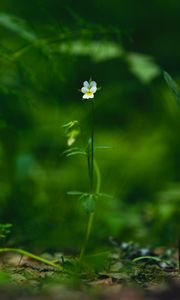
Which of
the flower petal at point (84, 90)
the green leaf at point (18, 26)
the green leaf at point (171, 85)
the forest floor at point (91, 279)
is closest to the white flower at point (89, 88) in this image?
the flower petal at point (84, 90)

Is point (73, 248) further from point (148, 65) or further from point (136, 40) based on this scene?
point (136, 40)

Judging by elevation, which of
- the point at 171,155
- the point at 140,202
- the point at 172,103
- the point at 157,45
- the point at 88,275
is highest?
the point at 157,45

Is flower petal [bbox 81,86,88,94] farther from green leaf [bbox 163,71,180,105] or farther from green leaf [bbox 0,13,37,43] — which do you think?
green leaf [bbox 0,13,37,43]

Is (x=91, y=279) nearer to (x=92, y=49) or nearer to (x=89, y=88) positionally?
(x=89, y=88)

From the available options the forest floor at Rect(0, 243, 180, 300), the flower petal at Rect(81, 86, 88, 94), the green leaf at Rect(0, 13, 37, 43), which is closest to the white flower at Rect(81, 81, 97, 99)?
the flower petal at Rect(81, 86, 88, 94)

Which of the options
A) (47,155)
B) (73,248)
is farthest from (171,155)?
(73,248)

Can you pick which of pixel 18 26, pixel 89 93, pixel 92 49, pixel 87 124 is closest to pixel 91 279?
pixel 89 93
